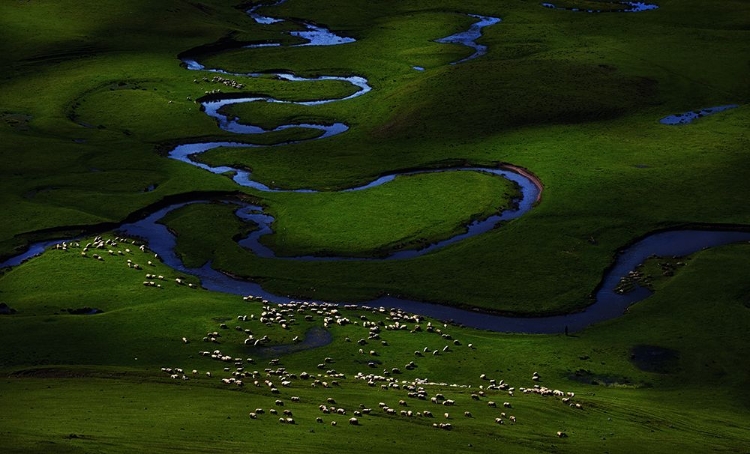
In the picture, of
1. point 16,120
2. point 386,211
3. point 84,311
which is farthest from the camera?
point 16,120

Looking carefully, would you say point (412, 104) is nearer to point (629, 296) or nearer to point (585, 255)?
point (585, 255)

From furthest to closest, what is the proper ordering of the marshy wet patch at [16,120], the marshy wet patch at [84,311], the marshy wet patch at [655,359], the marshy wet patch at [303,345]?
the marshy wet patch at [16,120]
the marshy wet patch at [84,311]
the marshy wet patch at [303,345]
the marshy wet patch at [655,359]

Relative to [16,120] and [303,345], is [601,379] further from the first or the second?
[16,120]

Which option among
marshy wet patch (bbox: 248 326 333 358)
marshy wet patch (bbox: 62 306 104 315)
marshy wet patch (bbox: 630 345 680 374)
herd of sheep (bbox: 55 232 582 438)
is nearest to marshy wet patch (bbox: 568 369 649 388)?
marshy wet patch (bbox: 630 345 680 374)

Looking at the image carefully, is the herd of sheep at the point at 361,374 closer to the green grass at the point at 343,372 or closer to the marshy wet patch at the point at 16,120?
the green grass at the point at 343,372

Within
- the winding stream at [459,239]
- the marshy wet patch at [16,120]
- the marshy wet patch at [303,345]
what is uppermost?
the marshy wet patch at [16,120]

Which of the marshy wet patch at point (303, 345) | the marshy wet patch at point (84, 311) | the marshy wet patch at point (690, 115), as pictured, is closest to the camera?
the marshy wet patch at point (303, 345)

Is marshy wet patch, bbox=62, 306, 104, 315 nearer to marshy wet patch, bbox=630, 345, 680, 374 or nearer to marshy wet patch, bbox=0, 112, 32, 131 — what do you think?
marshy wet patch, bbox=630, 345, 680, 374

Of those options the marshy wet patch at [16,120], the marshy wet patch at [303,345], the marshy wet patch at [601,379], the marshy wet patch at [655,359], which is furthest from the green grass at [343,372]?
the marshy wet patch at [16,120]

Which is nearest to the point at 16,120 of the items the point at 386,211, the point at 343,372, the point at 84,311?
the point at 386,211
